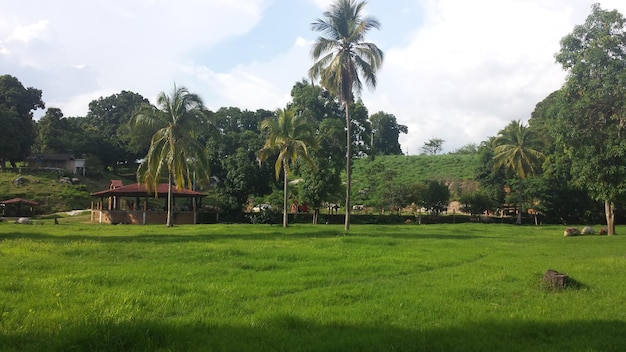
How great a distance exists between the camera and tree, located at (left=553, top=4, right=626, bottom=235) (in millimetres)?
24828

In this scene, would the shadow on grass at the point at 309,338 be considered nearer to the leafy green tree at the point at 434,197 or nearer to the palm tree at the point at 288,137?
the palm tree at the point at 288,137

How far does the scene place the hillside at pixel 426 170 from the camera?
220 ft

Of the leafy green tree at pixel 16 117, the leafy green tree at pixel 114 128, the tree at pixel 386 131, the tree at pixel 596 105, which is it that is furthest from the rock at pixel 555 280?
the tree at pixel 386 131

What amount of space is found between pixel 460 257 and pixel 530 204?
3684cm

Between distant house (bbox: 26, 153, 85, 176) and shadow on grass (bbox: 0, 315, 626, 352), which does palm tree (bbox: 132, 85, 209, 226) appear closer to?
shadow on grass (bbox: 0, 315, 626, 352)

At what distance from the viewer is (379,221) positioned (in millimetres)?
47188

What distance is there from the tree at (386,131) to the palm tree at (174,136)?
221 feet

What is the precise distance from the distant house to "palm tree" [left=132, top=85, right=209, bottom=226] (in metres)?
36.8

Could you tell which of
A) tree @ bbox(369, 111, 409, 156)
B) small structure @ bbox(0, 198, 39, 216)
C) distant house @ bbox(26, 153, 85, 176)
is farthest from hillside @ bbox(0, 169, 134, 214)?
tree @ bbox(369, 111, 409, 156)

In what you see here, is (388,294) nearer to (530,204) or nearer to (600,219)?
(530,204)

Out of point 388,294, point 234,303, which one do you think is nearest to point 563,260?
point 388,294

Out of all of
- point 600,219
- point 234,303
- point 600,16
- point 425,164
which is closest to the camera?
point 234,303

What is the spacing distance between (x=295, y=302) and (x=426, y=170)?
76.0 metres

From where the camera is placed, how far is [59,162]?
66.1 metres
